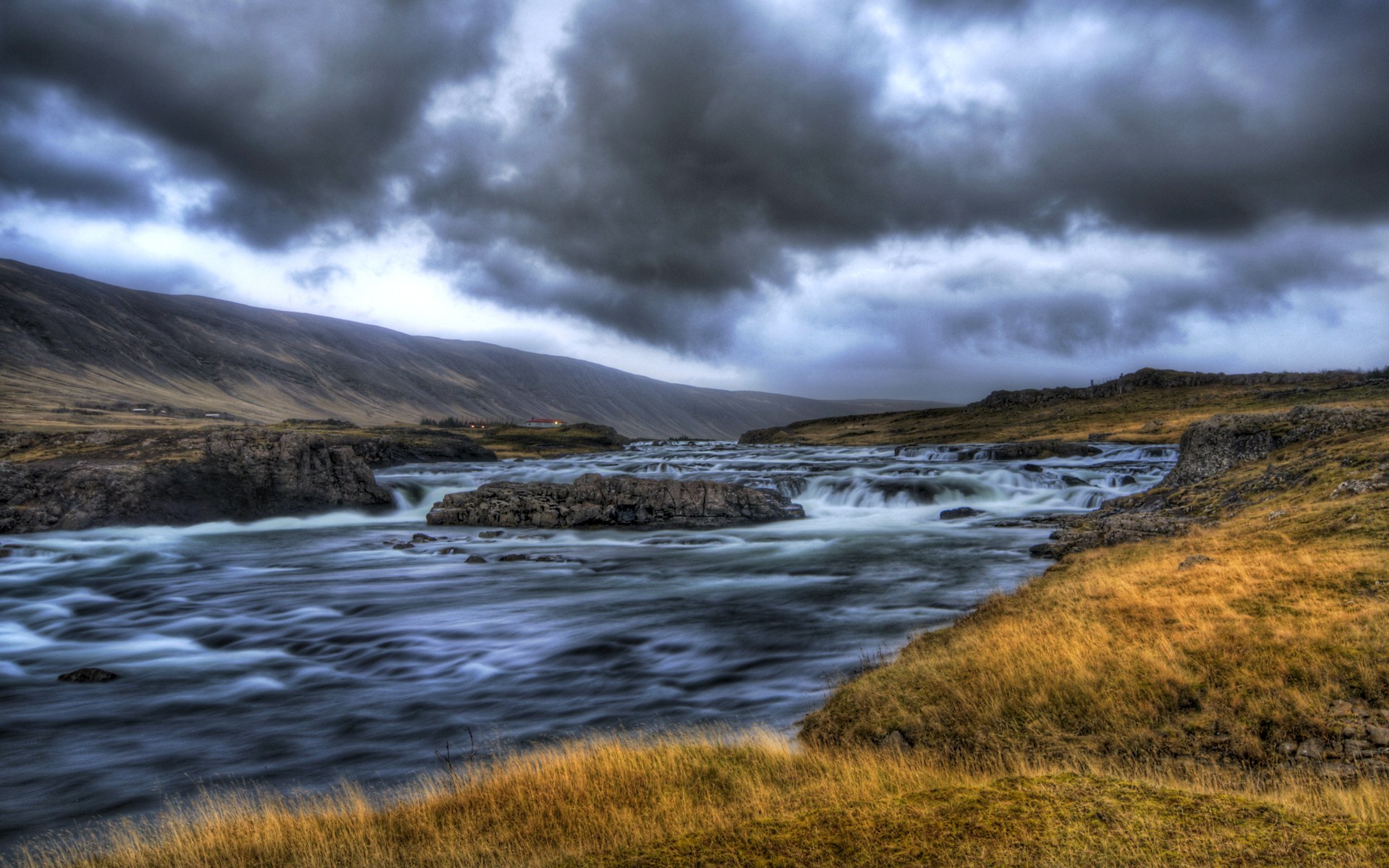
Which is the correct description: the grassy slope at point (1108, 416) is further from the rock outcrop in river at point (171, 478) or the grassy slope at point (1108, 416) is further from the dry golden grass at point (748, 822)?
the dry golden grass at point (748, 822)

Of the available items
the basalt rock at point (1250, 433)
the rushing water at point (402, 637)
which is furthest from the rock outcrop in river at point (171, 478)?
the basalt rock at point (1250, 433)

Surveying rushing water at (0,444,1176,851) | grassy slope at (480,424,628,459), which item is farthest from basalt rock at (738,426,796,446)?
rushing water at (0,444,1176,851)

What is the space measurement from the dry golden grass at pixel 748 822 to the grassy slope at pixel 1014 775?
23mm

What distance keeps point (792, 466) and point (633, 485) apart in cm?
2442

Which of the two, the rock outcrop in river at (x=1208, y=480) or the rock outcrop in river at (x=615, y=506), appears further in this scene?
the rock outcrop in river at (x=615, y=506)

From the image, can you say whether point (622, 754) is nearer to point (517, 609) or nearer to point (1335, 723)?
point (1335, 723)

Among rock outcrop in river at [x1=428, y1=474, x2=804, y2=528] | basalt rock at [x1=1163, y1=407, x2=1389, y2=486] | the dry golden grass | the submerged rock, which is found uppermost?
basalt rock at [x1=1163, y1=407, x2=1389, y2=486]

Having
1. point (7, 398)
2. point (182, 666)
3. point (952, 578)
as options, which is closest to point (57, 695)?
point (182, 666)

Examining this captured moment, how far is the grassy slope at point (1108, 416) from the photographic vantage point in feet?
232

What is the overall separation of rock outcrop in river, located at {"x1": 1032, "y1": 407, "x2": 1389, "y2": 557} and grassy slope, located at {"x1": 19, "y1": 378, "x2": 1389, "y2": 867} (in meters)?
7.29

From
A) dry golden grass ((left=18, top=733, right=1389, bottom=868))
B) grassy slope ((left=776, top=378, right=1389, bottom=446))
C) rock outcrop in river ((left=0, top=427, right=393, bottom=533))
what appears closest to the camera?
dry golden grass ((left=18, top=733, right=1389, bottom=868))

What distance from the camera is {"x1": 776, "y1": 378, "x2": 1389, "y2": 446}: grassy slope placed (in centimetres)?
7069

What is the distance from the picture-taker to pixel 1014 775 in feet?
18.7

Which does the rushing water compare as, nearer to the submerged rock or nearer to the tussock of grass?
the submerged rock
